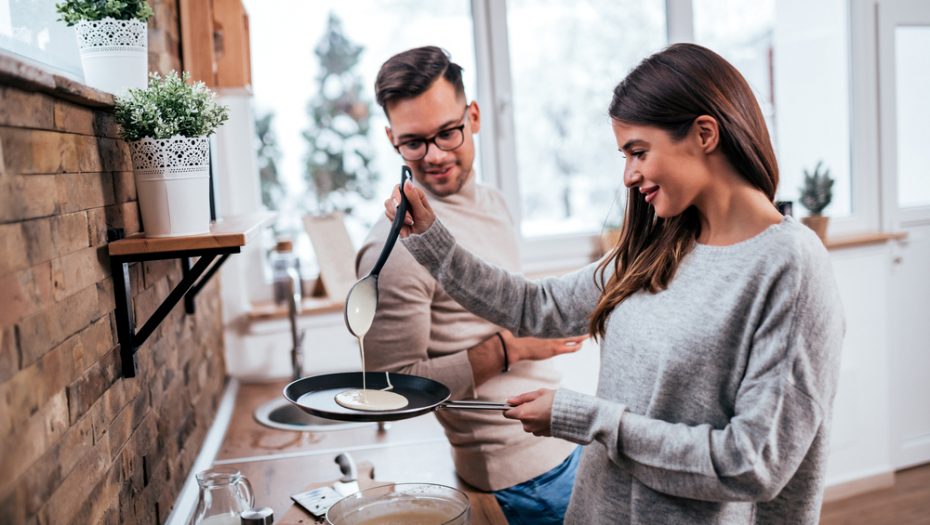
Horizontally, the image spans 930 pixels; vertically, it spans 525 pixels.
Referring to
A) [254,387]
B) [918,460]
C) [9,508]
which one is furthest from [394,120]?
[918,460]

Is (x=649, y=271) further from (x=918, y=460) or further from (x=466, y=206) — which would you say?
(x=918, y=460)

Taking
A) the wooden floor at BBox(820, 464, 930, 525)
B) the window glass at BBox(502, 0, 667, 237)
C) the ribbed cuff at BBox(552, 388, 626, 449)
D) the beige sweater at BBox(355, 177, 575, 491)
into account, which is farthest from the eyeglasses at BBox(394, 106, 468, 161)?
the wooden floor at BBox(820, 464, 930, 525)

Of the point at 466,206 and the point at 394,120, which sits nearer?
the point at 394,120

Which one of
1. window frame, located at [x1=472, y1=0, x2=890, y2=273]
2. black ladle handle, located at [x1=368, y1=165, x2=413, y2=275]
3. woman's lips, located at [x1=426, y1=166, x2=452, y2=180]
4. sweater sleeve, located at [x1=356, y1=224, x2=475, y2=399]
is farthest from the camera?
window frame, located at [x1=472, y1=0, x2=890, y2=273]

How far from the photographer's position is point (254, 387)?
2.18 meters

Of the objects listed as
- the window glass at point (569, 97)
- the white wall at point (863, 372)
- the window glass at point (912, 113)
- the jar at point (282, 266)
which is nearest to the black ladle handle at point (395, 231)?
the jar at point (282, 266)

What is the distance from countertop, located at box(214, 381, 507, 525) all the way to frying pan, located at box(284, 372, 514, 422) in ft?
0.86

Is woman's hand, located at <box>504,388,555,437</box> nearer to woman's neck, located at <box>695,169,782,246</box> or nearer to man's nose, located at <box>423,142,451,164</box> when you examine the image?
woman's neck, located at <box>695,169,782,246</box>

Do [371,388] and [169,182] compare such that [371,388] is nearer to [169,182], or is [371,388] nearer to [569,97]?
[169,182]

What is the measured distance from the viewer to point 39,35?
0.90 m

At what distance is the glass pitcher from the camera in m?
0.91

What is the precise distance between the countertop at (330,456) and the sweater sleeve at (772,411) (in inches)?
16.1

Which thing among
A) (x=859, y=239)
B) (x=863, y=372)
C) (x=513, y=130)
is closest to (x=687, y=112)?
(x=513, y=130)

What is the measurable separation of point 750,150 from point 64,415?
0.94 m
